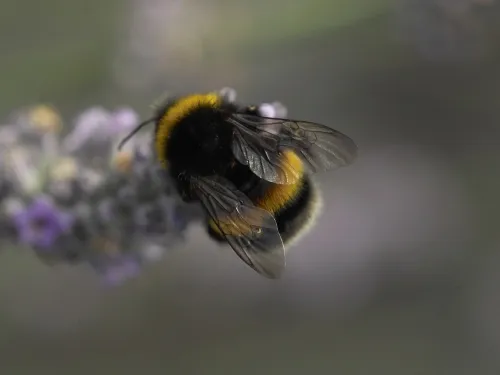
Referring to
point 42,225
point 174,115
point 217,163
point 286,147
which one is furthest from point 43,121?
point 286,147

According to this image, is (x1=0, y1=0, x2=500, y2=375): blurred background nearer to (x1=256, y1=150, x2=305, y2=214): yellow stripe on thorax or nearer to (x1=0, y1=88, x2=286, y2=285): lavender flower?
(x1=0, y1=88, x2=286, y2=285): lavender flower

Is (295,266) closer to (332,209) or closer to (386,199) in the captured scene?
(332,209)

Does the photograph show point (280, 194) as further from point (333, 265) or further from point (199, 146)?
point (333, 265)

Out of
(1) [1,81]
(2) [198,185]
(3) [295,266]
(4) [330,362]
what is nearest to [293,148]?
(2) [198,185]

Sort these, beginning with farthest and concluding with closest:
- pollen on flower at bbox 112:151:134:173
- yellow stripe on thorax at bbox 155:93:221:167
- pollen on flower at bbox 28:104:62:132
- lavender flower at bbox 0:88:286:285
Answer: pollen on flower at bbox 28:104:62:132 → pollen on flower at bbox 112:151:134:173 → lavender flower at bbox 0:88:286:285 → yellow stripe on thorax at bbox 155:93:221:167

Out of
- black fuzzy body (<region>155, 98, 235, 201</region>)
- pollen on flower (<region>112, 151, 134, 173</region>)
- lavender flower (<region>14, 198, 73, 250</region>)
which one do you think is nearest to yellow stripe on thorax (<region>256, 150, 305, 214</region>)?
black fuzzy body (<region>155, 98, 235, 201</region>)

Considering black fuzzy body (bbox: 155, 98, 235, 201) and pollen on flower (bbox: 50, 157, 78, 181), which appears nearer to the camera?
black fuzzy body (bbox: 155, 98, 235, 201)

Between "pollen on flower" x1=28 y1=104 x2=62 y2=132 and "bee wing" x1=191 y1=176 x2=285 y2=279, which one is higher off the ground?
"pollen on flower" x1=28 y1=104 x2=62 y2=132
